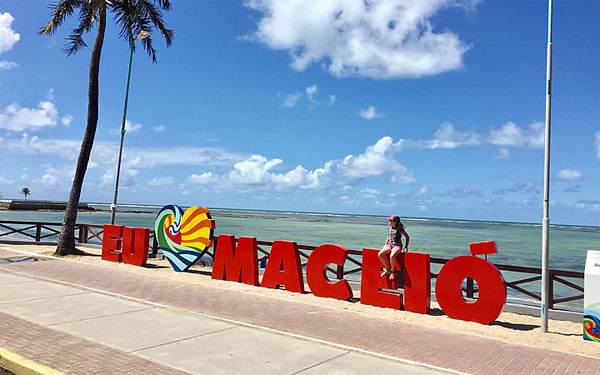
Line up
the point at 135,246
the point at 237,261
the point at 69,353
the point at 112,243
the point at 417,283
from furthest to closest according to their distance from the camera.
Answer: the point at 112,243, the point at 135,246, the point at 237,261, the point at 417,283, the point at 69,353

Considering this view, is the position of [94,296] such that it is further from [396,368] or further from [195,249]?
[396,368]

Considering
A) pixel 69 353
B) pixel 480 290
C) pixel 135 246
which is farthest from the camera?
pixel 135 246

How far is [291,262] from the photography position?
1174cm

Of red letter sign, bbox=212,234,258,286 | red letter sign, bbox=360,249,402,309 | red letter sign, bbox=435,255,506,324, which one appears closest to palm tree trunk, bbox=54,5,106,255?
red letter sign, bbox=212,234,258,286

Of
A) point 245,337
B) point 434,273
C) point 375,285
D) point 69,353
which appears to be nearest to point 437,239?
point 434,273

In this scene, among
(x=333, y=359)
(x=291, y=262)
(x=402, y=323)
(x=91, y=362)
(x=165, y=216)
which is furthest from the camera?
(x=165, y=216)

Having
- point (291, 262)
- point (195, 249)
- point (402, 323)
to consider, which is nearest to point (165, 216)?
point (195, 249)

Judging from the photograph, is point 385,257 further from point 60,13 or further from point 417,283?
point 60,13

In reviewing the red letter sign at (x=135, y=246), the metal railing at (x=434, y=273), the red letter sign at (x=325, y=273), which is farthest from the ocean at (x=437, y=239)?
the red letter sign at (x=135, y=246)

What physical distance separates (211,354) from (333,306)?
4.49 m

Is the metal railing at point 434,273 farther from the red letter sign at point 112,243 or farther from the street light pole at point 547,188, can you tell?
the street light pole at point 547,188

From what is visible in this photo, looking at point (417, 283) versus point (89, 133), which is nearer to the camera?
point (417, 283)

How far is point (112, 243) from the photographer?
16375 mm

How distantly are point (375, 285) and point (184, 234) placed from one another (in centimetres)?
703
